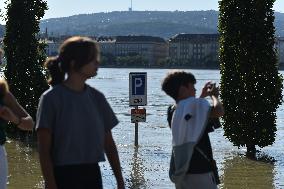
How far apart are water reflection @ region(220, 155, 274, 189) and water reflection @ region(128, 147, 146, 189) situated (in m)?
1.24

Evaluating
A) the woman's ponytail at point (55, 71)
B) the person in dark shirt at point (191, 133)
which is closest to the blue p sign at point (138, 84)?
the person in dark shirt at point (191, 133)

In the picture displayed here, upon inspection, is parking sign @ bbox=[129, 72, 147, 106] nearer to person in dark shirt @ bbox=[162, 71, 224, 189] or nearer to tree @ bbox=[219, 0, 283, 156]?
tree @ bbox=[219, 0, 283, 156]

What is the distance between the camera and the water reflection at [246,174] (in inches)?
447

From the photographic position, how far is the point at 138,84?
16188mm

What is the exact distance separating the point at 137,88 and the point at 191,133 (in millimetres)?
11040

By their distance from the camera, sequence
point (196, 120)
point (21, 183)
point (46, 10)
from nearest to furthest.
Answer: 1. point (196, 120)
2. point (21, 183)
3. point (46, 10)

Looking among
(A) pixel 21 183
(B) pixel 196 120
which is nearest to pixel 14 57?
(A) pixel 21 183

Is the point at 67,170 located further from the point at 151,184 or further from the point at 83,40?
the point at 151,184

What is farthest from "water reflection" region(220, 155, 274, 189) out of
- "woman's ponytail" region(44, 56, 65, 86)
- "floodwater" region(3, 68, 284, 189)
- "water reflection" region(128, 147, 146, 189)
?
"woman's ponytail" region(44, 56, 65, 86)

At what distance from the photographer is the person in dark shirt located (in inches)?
206

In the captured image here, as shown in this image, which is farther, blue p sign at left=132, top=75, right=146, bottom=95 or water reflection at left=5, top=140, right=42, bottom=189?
blue p sign at left=132, top=75, right=146, bottom=95

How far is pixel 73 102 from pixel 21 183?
6613 mm

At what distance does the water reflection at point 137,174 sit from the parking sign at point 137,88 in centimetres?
130

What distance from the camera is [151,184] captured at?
11109 mm
